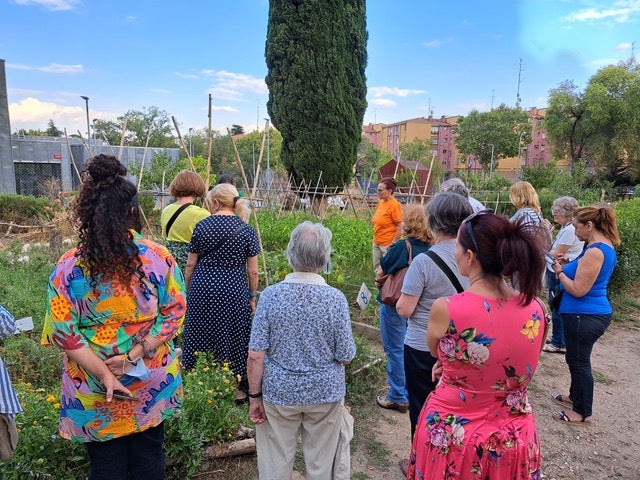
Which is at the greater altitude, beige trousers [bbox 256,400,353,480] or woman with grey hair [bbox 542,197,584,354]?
woman with grey hair [bbox 542,197,584,354]

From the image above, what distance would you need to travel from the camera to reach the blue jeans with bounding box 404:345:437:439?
8.12 ft

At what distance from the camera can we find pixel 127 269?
1737 mm

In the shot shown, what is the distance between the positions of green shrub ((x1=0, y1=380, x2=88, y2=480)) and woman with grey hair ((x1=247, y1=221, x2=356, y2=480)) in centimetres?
106

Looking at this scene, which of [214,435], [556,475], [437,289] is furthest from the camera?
[556,475]

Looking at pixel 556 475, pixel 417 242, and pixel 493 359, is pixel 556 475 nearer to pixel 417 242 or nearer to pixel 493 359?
pixel 417 242

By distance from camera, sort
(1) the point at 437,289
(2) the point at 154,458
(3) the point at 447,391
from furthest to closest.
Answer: (1) the point at 437,289 → (2) the point at 154,458 → (3) the point at 447,391

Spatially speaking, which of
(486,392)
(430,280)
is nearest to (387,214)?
(430,280)

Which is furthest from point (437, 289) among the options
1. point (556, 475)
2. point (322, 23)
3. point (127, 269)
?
point (322, 23)

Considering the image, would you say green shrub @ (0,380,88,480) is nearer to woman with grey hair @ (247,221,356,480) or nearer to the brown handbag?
woman with grey hair @ (247,221,356,480)

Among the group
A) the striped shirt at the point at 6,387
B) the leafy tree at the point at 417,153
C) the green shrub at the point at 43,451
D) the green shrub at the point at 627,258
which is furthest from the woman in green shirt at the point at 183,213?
the leafy tree at the point at 417,153

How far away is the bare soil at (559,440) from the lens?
2.99 meters

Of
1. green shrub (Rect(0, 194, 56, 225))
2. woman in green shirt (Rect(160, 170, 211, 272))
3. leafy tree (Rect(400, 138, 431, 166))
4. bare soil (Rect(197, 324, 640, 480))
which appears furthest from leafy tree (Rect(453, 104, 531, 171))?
woman in green shirt (Rect(160, 170, 211, 272))

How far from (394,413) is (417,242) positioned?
155cm

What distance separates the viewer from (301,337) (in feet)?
6.61
